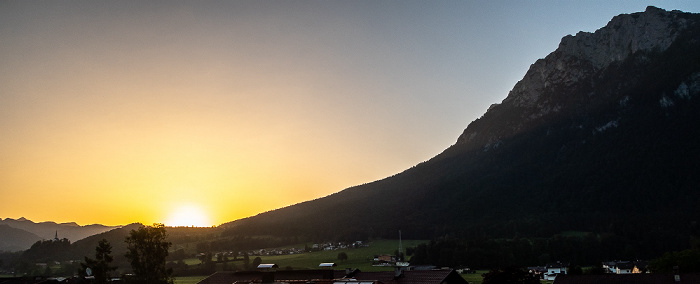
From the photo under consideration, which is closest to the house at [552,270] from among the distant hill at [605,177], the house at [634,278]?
the distant hill at [605,177]

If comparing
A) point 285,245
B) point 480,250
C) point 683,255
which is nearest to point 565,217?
point 480,250

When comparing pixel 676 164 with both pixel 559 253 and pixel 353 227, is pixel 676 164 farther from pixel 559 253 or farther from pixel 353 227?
pixel 353 227

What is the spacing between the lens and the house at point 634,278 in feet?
155

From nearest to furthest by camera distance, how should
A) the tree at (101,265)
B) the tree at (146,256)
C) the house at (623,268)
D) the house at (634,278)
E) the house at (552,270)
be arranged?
the house at (634,278), the tree at (101,265), the tree at (146,256), the house at (552,270), the house at (623,268)

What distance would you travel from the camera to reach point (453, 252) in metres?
123

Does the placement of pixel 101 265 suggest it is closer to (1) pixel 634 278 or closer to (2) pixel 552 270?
(1) pixel 634 278

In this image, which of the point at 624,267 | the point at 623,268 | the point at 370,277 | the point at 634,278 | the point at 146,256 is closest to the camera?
the point at 370,277

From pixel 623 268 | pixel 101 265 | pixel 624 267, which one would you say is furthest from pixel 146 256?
pixel 624 267

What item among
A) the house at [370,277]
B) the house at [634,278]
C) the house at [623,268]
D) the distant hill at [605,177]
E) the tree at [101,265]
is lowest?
the house at [623,268]

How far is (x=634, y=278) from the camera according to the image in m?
50.9

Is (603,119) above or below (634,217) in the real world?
above

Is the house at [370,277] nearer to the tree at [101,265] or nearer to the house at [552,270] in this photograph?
the tree at [101,265]

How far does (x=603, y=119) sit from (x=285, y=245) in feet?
329

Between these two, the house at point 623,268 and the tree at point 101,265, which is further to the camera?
the house at point 623,268
